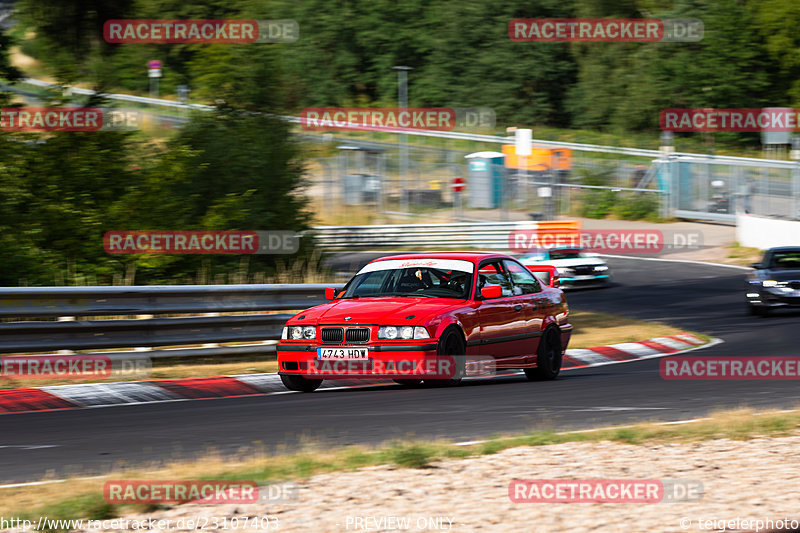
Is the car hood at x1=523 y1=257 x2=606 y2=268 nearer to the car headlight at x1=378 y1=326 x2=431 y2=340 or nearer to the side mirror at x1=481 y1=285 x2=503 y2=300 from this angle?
the side mirror at x1=481 y1=285 x2=503 y2=300

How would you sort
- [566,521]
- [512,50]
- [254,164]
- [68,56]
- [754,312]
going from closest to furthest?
[566,521]
[68,56]
[254,164]
[754,312]
[512,50]

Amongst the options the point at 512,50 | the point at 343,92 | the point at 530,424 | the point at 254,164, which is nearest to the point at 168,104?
the point at 254,164

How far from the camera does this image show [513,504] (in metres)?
5.66

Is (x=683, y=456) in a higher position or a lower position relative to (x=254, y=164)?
lower

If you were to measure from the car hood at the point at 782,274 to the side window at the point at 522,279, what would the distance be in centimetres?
1069

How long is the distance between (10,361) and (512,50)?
62641 millimetres

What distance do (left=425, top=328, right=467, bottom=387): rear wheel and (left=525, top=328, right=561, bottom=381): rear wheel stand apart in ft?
4.62

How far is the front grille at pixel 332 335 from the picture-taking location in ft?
36.3

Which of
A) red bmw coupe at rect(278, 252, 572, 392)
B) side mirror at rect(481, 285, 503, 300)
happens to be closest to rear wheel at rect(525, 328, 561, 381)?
red bmw coupe at rect(278, 252, 572, 392)

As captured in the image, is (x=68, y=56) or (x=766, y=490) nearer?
(x=766, y=490)

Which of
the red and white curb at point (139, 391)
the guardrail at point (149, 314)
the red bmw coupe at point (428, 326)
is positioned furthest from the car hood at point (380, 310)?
the guardrail at point (149, 314)

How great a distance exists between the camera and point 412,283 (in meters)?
12.1

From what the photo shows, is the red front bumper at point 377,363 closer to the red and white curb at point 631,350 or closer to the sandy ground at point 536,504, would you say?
the sandy ground at point 536,504

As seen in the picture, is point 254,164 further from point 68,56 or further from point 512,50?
point 512,50
